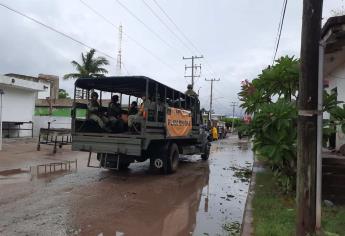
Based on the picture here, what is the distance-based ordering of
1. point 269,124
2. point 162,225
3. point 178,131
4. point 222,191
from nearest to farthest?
1. point 162,225
2. point 269,124
3. point 222,191
4. point 178,131

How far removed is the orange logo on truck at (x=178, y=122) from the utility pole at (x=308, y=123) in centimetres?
704

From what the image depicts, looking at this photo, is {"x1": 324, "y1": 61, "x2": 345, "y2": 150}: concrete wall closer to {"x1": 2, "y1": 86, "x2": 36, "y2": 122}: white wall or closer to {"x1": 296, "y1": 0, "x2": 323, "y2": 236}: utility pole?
{"x1": 296, "y1": 0, "x2": 323, "y2": 236}: utility pole

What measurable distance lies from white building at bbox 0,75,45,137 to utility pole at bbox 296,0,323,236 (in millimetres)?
19990

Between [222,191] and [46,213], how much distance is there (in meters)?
4.78

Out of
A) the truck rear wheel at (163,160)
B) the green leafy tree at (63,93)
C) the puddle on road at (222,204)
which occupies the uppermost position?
the green leafy tree at (63,93)

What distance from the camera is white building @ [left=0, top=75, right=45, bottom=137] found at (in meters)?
22.9

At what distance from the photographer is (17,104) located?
2409cm

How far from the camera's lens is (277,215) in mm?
6746

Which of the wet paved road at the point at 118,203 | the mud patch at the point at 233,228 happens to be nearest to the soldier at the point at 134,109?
the wet paved road at the point at 118,203

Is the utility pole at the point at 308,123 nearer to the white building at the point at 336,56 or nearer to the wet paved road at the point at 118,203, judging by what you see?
the white building at the point at 336,56

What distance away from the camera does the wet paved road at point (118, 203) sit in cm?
636

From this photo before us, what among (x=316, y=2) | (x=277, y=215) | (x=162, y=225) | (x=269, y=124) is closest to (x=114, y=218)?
(x=162, y=225)

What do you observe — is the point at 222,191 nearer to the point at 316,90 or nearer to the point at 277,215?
the point at 277,215

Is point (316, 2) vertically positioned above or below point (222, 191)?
above
